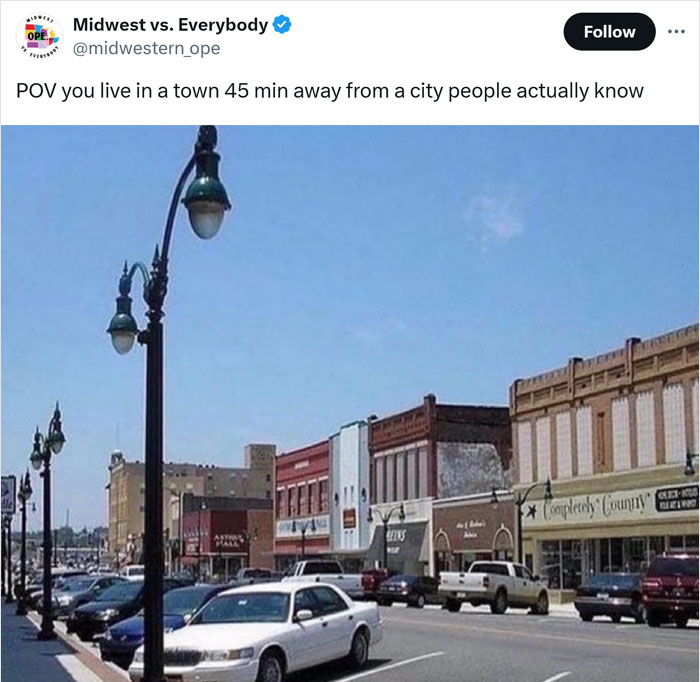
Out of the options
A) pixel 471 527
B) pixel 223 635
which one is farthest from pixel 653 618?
pixel 471 527

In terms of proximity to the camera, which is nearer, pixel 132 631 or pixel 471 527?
pixel 132 631

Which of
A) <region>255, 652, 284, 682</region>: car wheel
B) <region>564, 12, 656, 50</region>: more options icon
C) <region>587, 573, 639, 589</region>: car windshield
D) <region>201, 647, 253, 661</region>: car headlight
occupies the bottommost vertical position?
<region>587, 573, 639, 589</region>: car windshield

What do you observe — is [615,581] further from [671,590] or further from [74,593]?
[74,593]

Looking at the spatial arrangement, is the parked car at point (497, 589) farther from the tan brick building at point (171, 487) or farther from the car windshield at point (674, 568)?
the tan brick building at point (171, 487)

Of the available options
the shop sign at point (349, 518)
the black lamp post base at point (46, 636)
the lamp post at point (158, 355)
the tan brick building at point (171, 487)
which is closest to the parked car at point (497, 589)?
the black lamp post base at point (46, 636)

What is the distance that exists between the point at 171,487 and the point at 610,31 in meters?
114

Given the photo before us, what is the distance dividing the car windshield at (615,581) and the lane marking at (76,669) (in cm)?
1604

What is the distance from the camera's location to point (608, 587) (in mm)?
32406

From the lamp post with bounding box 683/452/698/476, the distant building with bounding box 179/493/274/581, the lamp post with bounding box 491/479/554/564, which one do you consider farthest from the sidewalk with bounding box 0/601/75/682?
the distant building with bounding box 179/493/274/581

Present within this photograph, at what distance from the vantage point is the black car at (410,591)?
42.2 meters

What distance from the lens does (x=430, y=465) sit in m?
60.7

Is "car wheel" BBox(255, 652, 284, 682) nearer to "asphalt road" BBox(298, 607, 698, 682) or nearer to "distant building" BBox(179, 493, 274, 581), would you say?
"asphalt road" BBox(298, 607, 698, 682)

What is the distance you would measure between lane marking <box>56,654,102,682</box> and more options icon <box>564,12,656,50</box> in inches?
465

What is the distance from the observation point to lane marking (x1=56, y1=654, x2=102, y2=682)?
16734 mm
